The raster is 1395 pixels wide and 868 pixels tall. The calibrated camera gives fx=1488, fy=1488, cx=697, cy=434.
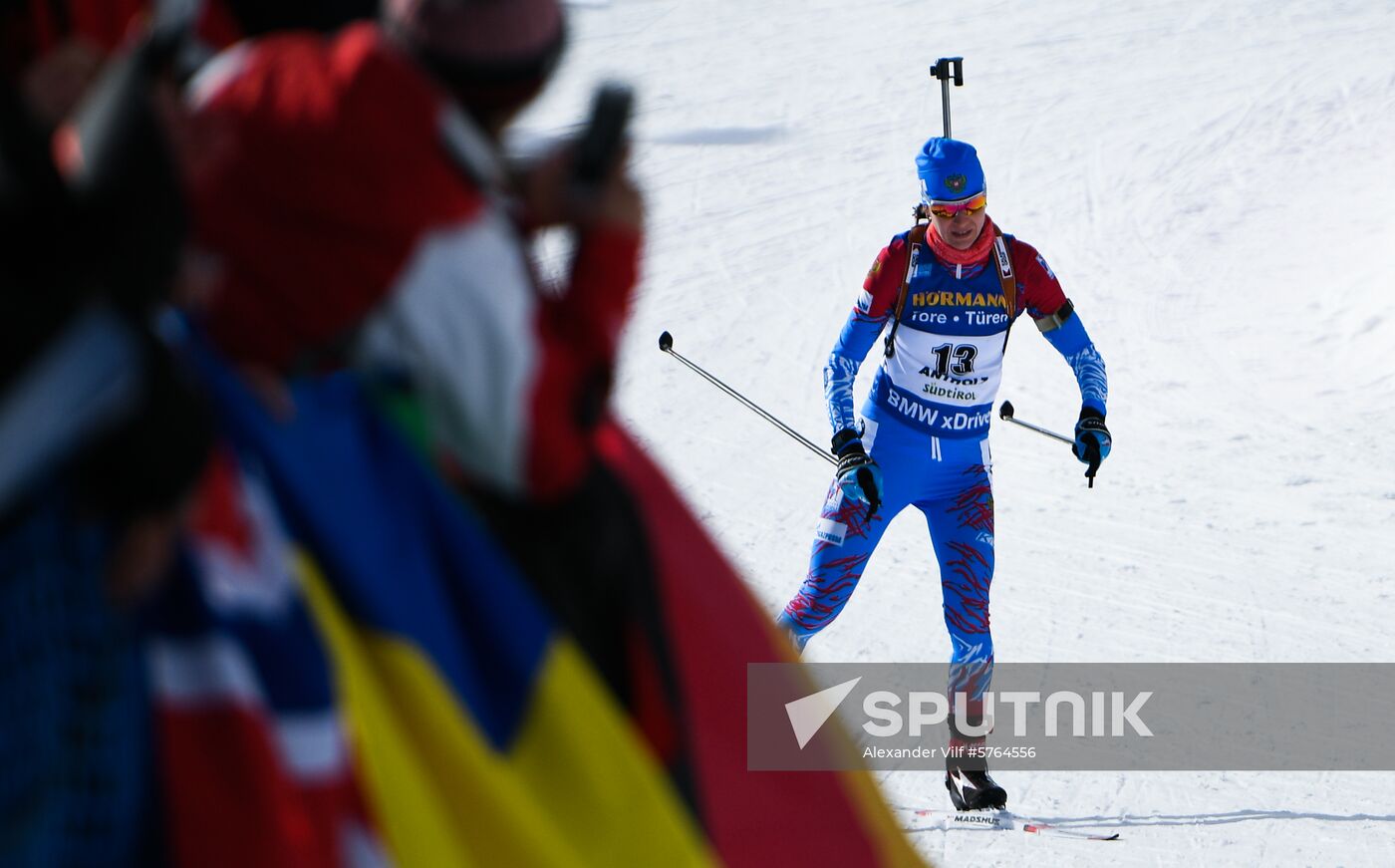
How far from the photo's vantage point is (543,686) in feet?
5.25

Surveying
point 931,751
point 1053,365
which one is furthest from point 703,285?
point 931,751

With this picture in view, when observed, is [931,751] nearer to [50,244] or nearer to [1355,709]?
[1355,709]

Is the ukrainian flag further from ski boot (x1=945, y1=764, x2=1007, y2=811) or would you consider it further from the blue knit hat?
the blue knit hat

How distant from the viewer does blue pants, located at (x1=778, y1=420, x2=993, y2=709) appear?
A: 226 inches

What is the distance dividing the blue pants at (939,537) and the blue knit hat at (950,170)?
96 cm

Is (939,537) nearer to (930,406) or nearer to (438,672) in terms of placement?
(930,406)

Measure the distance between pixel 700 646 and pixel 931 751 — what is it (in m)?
4.37

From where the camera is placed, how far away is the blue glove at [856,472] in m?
5.73

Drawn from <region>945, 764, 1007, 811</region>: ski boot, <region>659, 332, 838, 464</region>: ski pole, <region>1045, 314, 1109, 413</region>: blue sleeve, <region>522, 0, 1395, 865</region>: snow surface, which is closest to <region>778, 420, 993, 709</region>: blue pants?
<region>945, 764, 1007, 811</region>: ski boot

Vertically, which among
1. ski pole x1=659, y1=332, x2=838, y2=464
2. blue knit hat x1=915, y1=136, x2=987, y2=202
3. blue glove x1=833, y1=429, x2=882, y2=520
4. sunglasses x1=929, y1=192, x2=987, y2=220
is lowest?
ski pole x1=659, y1=332, x2=838, y2=464

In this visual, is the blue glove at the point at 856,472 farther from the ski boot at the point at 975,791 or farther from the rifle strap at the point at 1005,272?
the ski boot at the point at 975,791

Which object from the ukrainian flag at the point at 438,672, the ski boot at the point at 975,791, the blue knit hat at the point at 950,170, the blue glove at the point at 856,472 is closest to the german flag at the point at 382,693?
the ukrainian flag at the point at 438,672

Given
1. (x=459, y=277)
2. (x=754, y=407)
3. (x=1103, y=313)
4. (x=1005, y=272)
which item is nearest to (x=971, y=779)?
(x=1005, y=272)

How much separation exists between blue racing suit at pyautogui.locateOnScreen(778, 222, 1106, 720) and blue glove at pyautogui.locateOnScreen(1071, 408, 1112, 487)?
0.42 meters
